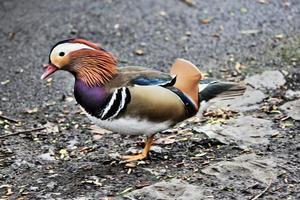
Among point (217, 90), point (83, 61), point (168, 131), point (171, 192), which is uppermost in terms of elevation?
point (83, 61)

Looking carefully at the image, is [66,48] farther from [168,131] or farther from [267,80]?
[267,80]

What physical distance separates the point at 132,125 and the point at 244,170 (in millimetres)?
666

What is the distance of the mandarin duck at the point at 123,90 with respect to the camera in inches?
155

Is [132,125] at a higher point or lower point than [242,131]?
higher

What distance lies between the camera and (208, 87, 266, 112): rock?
5.12 m

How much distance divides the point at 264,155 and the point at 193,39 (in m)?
2.62

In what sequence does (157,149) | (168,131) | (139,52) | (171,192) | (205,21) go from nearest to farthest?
(171,192)
(157,149)
(168,131)
(139,52)
(205,21)

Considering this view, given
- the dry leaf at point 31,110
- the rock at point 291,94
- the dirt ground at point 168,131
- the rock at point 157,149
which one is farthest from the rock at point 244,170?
the dry leaf at point 31,110

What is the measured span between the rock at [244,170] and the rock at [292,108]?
762 millimetres

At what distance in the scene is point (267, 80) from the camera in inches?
223

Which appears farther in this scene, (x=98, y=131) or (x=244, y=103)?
(x=244, y=103)

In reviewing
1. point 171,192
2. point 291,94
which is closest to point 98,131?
point 171,192

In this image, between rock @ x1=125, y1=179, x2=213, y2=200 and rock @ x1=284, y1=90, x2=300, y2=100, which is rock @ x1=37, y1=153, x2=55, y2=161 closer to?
rock @ x1=125, y1=179, x2=213, y2=200

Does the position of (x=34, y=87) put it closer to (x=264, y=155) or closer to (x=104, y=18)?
(x=104, y=18)
